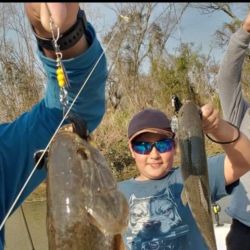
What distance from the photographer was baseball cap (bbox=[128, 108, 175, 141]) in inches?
94.7

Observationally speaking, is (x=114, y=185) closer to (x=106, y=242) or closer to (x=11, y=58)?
(x=106, y=242)

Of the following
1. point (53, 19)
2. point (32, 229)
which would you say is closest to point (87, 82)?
point (53, 19)

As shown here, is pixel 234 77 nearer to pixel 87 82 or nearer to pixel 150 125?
pixel 150 125

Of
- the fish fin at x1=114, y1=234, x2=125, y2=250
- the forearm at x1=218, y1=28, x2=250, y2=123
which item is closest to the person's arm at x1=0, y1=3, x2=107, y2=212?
the fish fin at x1=114, y1=234, x2=125, y2=250

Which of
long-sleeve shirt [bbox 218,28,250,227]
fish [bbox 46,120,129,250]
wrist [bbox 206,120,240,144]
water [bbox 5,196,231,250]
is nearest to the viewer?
fish [bbox 46,120,129,250]

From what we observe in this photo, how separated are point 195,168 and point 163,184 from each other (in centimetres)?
40

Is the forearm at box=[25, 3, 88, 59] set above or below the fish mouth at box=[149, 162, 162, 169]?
above

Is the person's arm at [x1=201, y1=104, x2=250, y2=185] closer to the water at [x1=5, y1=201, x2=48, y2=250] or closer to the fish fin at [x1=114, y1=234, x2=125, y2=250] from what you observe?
the fish fin at [x1=114, y1=234, x2=125, y2=250]

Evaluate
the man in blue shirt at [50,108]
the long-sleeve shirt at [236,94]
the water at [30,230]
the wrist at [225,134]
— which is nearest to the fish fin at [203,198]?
the wrist at [225,134]

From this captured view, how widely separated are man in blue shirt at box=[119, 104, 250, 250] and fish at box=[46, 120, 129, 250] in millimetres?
1140

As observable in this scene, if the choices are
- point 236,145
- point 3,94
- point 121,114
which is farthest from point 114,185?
point 3,94

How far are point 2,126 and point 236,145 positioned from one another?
45.2 inches

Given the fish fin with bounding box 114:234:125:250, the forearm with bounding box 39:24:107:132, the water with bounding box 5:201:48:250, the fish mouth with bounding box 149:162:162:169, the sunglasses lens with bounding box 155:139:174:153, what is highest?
the forearm with bounding box 39:24:107:132

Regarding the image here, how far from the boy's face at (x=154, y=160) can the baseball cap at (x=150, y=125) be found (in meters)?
0.03
